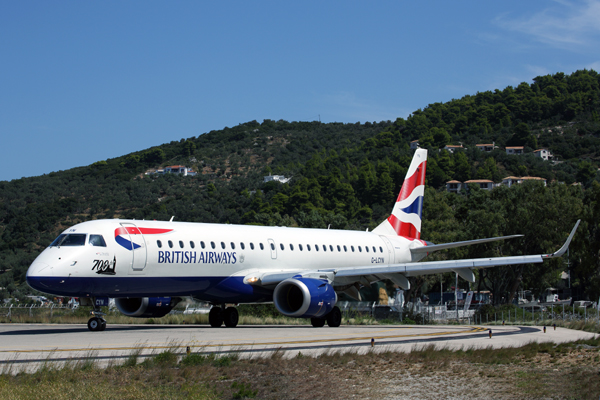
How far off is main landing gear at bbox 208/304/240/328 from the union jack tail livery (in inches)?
455

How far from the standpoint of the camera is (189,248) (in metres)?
22.8

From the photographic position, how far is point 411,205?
1357 inches

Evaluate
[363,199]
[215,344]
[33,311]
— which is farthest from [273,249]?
[363,199]

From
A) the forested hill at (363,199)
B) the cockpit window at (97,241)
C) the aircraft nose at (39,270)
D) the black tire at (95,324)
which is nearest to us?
the aircraft nose at (39,270)

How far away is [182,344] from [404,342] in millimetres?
6133

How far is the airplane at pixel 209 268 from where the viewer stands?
66.2ft

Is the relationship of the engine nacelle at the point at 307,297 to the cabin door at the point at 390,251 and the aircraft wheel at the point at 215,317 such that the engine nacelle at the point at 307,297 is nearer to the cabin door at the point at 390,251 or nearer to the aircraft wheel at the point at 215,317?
the aircraft wheel at the point at 215,317

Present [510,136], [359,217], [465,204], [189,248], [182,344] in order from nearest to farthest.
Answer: [182,344]
[189,248]
[465,204]
[359,217]
[510,136]

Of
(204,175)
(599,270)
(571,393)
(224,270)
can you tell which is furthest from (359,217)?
(571,393)

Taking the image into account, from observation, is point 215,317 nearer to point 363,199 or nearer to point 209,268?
point 209,268

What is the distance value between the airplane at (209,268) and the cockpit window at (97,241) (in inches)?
Answer: 1.2

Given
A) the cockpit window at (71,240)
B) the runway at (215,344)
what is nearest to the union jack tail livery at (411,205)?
the runway at (215,344)

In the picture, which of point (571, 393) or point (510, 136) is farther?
point (510, 136)

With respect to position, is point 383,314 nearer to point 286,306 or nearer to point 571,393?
point 286,306
